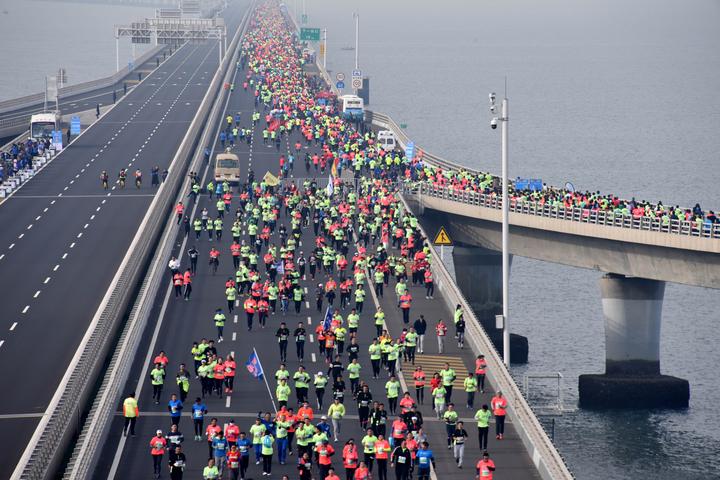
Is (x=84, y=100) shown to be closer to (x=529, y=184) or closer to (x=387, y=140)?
(x=387, y=140)

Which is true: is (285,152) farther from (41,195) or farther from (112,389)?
(112,389)

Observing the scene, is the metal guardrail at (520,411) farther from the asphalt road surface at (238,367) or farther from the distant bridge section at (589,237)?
the distant bridge section at (589,237)

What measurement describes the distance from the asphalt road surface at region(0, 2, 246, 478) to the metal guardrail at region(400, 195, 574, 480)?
12.4 metres

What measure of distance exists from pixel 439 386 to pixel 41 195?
45564 millimetres

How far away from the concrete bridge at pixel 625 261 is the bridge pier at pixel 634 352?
4 centimetres

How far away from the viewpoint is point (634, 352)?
60375 mm

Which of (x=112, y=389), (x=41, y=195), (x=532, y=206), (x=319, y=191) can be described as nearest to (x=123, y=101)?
(x=41, y=195)

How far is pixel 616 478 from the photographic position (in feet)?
169

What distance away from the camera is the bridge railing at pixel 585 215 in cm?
5456

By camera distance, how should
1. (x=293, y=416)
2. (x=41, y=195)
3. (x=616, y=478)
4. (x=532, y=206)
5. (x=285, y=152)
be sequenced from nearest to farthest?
(x=293, y=416) < (x=616, y=478) < (x=532, y=206) < (x=41, y=195) < (x=285, y=152)

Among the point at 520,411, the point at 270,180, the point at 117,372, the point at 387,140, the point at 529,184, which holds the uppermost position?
the point at 387,140

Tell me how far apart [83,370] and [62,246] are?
85.4 feet

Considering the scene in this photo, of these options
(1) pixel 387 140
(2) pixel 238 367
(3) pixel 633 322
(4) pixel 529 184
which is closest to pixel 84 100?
(1) pixel 387 140

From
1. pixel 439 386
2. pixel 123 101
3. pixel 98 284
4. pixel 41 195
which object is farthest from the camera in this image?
pixel 123 101
